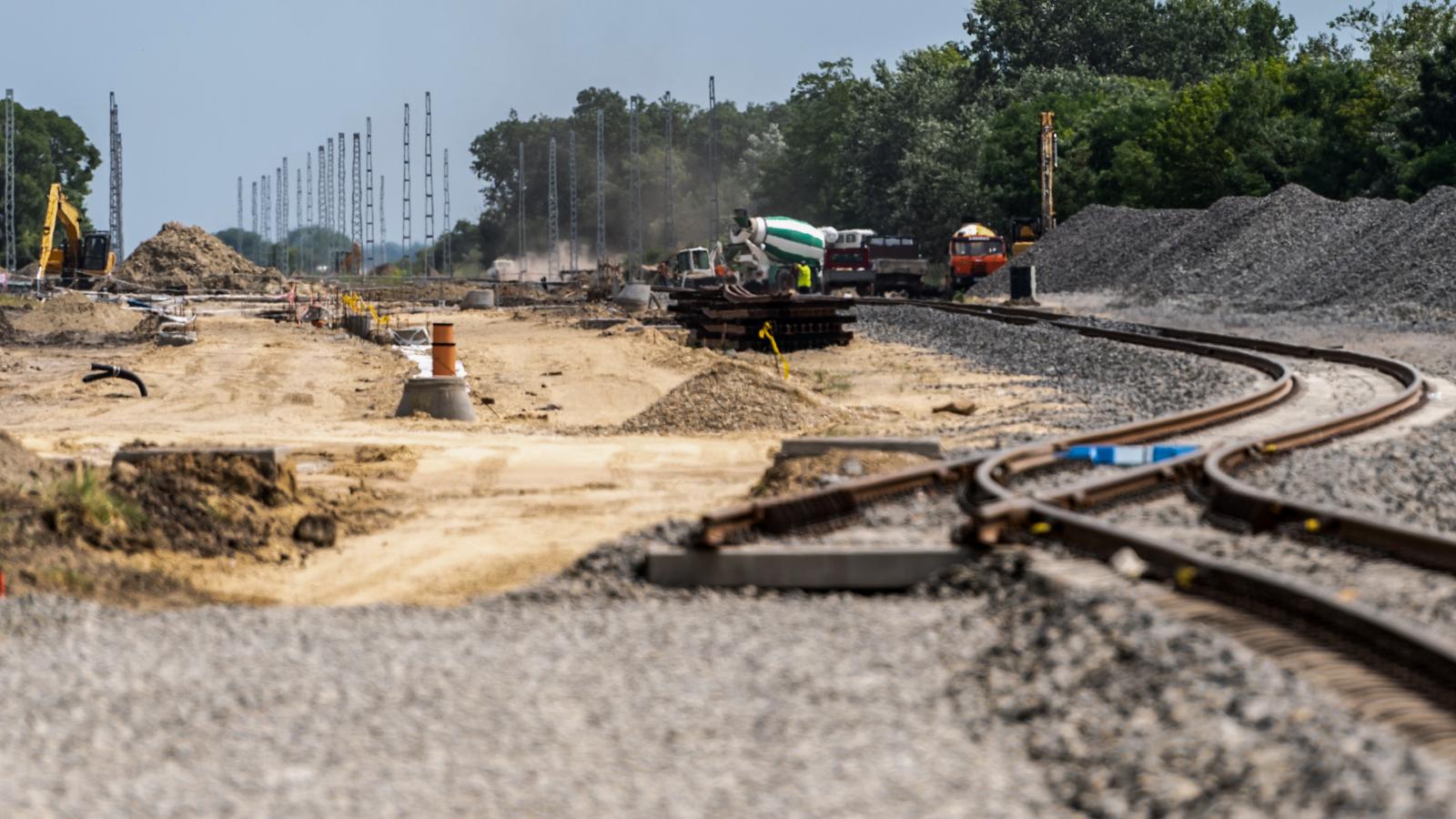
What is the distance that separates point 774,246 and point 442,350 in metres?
33.7

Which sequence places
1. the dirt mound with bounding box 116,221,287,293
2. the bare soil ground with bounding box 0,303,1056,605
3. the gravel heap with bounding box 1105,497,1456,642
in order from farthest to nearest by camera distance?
the dirt mound with bounding box 116,221,287,293 → the bare soil ground with bounding box 0,303,1056,605 → the gravel heap with bounding box 1105,497,1456,642

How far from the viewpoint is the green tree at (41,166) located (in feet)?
484

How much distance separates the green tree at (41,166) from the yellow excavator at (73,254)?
60826 mm

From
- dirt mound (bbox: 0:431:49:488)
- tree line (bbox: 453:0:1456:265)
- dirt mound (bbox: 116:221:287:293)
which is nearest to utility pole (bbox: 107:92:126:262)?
dirt mound (bbox: 116:221:287:293)

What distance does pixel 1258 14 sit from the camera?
127 m

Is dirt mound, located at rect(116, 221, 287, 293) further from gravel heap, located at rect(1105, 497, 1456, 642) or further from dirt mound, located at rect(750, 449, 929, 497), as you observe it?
gravel heap, located at rect(1105, 497, 1456, 642)

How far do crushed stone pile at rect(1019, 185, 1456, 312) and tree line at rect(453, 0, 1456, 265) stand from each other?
7.25 metres

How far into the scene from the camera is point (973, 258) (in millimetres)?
66812

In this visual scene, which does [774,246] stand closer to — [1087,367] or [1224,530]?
[1087,367]

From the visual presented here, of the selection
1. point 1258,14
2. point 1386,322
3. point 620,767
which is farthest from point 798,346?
point 1258,14

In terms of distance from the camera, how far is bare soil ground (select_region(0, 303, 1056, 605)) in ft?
36.6

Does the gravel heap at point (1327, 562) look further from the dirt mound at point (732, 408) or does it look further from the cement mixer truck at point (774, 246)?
the cement mixer truck at point (774, 246)

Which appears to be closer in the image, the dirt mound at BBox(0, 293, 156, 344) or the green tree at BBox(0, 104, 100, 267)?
the dirt mound at BBox(0, 293, 156, 344)

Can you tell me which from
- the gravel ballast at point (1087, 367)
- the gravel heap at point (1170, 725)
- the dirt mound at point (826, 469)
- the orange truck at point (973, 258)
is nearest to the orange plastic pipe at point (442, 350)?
the gravel ballast at point (1087, 367)
